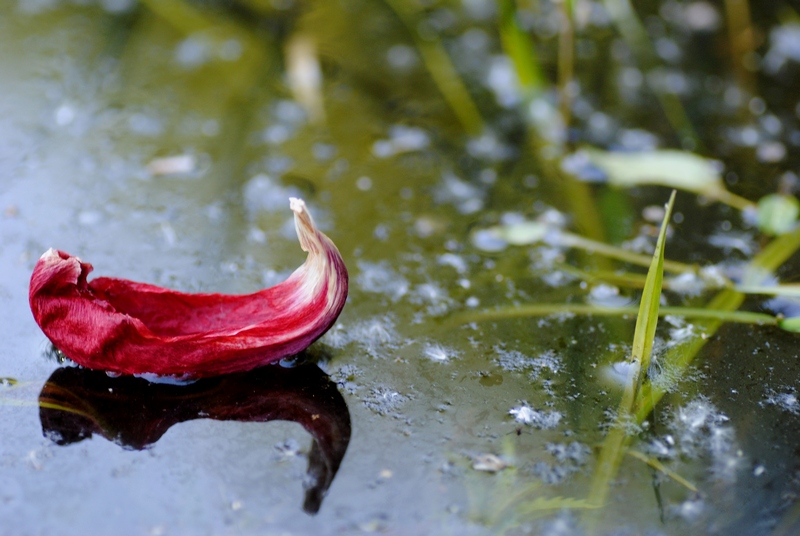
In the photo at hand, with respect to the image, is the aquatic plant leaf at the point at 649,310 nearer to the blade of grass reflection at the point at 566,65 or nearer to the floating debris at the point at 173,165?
the blade of grass reflection at the point at 566,65

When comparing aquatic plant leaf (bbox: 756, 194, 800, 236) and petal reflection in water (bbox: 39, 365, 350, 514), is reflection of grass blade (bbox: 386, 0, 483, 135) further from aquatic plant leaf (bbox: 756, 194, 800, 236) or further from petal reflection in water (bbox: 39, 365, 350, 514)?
petal reflection in water (bbox: 39, 365, 350, 514)

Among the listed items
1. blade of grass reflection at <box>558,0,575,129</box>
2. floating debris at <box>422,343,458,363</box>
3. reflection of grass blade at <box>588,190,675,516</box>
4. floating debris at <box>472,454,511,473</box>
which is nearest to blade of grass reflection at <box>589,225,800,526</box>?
reflection of grass blade at <box>588,190,675,516</box>

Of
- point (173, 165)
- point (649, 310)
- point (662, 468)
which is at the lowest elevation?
point (173, 165)

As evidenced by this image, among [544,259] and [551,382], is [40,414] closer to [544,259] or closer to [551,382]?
[551,382]

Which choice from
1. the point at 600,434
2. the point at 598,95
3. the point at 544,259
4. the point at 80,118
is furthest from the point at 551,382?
the point at 80,118

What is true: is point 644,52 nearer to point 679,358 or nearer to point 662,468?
point 679,358

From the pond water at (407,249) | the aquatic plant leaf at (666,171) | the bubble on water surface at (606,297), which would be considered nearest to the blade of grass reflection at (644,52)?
the pond water at (407,249)

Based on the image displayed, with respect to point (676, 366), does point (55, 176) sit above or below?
below

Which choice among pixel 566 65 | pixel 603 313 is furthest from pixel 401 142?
pixel 603 313
